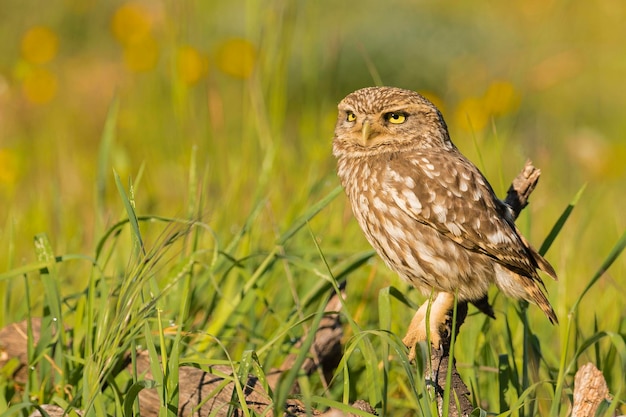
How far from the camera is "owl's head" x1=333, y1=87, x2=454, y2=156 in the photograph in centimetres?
358

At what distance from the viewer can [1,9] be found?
9.34 metres

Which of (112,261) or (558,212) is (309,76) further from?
A: (558,212)

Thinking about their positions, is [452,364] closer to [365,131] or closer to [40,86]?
[365,131]

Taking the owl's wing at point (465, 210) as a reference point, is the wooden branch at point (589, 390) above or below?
below

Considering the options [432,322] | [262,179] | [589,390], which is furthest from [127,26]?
[589,390]

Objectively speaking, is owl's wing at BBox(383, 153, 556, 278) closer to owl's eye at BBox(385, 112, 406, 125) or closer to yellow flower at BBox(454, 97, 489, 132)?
owl's eye at BBox(385, 112, 406, 125)

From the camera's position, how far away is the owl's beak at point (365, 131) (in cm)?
361

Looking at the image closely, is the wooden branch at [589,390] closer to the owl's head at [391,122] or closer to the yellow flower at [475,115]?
the owl's head at [391,122]

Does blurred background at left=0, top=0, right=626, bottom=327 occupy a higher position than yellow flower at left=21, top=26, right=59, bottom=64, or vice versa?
yellow flower at left=21, top=26, right=59, bottom=64

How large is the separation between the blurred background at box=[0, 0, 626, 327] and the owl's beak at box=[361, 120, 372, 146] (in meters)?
0.25

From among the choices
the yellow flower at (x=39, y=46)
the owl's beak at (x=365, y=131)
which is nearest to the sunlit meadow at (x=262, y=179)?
the yellow flower at (x=39, y=46)

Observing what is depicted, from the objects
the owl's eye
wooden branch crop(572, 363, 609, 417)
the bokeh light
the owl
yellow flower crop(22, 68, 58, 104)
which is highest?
the bokeh light

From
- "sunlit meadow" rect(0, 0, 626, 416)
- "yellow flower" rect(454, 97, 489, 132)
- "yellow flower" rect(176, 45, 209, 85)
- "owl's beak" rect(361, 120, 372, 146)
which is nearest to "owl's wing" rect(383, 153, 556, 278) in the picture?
"sunlit meadow" rect(0, 0, 626, 416)

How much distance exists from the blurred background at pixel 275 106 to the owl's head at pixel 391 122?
160 mm
